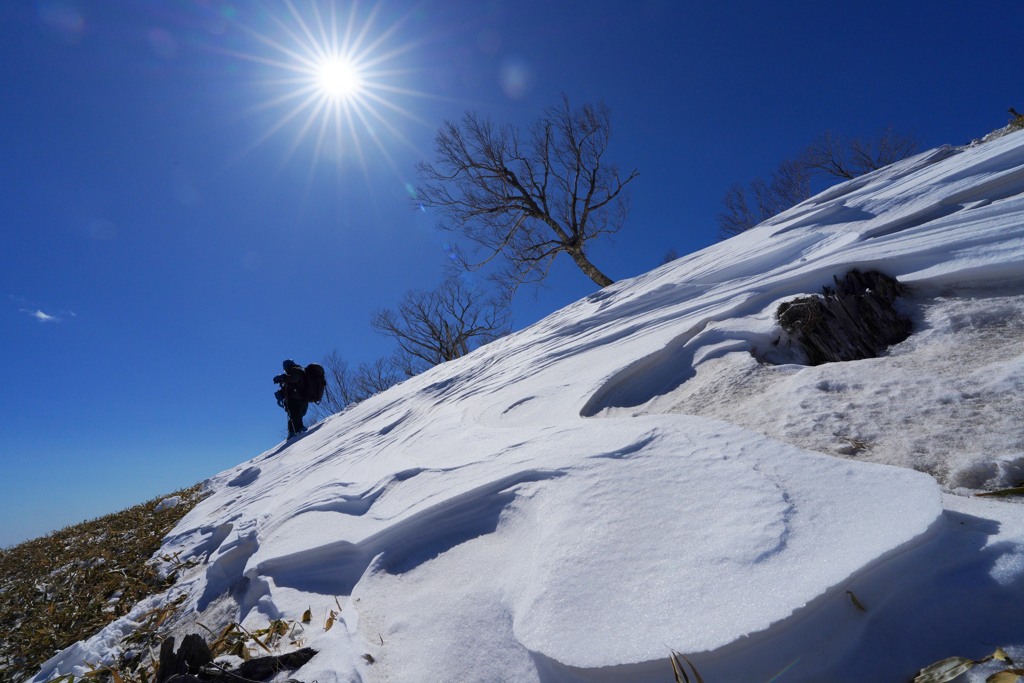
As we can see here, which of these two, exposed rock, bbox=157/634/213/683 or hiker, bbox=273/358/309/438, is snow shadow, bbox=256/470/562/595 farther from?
hiker, bbox=273/358/309/438

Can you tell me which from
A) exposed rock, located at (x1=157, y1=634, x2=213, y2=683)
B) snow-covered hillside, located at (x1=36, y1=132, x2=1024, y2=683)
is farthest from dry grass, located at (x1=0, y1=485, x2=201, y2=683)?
exposed rock, located at (x1=157, y1=634, x2=213, y2=683)

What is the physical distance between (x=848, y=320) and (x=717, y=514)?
1215 mm

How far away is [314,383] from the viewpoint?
29.4ft

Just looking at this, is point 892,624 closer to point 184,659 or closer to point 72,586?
point 184,659

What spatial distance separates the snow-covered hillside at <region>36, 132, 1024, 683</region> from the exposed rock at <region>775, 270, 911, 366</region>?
63 millimetres

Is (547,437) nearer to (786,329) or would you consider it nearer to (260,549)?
(786,329)

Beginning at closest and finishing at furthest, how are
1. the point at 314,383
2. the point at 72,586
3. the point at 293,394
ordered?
the point at 72,586, the point at 293,394, the point at 314,383

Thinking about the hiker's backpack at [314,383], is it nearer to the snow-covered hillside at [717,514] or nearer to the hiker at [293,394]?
the hiker at [293,394]

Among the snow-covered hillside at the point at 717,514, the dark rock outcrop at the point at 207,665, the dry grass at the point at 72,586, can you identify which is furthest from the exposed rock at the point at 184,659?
the dry grass at the point at 72,586

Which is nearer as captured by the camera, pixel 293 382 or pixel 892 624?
pixel 892 624

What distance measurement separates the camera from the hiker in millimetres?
8430

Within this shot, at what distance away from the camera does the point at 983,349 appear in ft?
4.31

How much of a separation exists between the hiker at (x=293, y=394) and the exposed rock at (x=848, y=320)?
840 cm

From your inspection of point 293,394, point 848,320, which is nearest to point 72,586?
point 848,320
